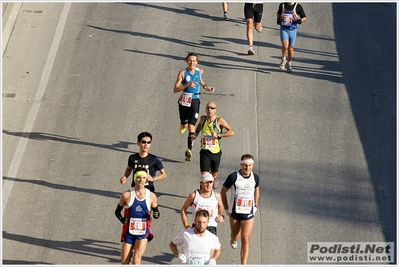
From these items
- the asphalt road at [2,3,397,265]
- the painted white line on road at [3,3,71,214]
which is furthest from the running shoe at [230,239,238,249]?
the painted white line on road at [3,3,71,214]

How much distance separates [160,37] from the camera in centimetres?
2052

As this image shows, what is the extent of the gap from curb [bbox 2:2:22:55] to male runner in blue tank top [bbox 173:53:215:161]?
5684 millimetres

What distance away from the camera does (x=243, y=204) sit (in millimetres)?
12547

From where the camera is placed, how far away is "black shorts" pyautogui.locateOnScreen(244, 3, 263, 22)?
1948 cm

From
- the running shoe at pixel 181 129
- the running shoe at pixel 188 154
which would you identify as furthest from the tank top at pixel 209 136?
the running shoe at pixel 181 129

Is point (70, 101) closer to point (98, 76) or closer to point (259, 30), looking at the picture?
point (98, 76)

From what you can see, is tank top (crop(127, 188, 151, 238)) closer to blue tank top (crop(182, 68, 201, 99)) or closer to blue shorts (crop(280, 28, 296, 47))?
blue tank top (crop(182, 68, 201, 99))

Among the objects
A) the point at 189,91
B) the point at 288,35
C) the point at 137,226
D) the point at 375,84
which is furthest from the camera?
the point at 375,84

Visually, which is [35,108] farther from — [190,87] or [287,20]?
[287,20]

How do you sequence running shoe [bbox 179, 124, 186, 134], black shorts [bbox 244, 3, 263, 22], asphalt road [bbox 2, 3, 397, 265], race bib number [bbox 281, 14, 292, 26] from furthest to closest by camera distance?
black shorts [bbox 244, 3, 263, 22], race bib number [bbox 281, 14, 292, 26], running shoe [bbox 179, 124, 186, 134], asphalt road [bbox 2, 3, 397, 265]

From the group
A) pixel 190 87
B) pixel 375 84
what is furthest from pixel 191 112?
pixel 375 84

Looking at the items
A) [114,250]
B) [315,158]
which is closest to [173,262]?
[114,250]

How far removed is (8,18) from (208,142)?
25.7 ft

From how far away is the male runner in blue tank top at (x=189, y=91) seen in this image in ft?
50.3
